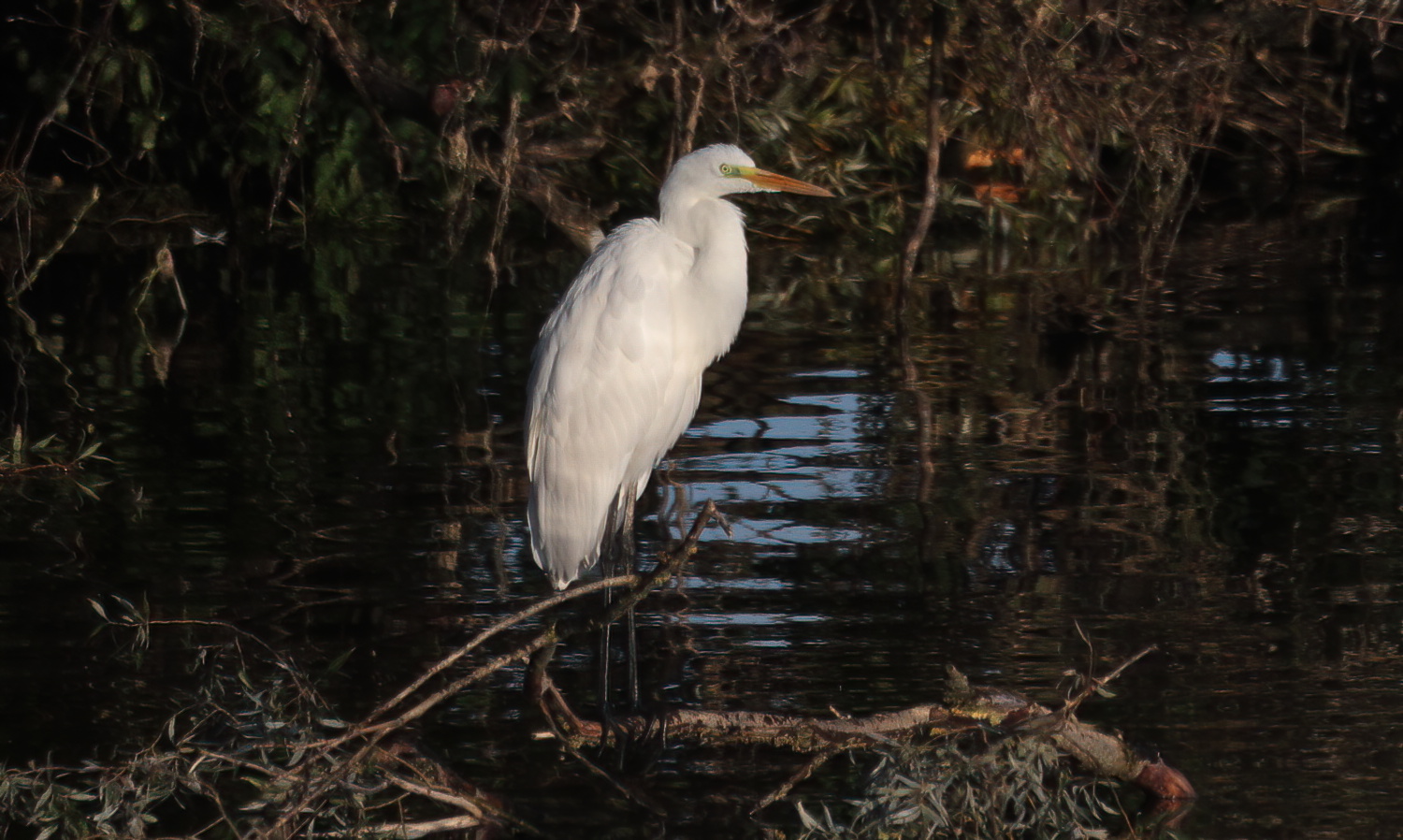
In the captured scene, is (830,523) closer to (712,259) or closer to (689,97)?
(712,259)

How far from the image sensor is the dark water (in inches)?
185

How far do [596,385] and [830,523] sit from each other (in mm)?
1590

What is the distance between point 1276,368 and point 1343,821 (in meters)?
5.24

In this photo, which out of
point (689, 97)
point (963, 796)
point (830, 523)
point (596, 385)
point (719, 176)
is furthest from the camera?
point (689, 97)

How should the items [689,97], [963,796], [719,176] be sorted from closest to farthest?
[963,796] < [719,176] < [689,97]

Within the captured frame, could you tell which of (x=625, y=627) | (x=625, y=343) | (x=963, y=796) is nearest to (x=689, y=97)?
(x=625, y=343)

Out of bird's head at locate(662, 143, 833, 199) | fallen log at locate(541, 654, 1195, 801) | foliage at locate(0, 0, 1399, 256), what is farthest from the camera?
foliage at locate(0, 0, 1399, 256)

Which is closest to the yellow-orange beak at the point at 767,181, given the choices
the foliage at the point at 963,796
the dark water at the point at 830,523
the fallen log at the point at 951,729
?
the dark water at the point at 830,523

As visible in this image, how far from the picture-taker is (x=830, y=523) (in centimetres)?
649

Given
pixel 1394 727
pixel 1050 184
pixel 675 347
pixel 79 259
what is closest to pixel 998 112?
pixel 1050 184

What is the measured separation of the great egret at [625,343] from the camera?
519 centimetres

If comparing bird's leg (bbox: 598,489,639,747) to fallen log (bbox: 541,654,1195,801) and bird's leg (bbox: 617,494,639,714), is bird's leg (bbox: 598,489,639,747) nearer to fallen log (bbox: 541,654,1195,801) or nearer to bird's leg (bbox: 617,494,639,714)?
bird's leg (bbox: 617,494,639,714)

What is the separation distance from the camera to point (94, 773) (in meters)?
4.49

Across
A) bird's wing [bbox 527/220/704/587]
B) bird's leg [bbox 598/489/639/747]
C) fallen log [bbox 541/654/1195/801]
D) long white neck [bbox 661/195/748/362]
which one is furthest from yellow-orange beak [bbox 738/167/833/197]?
fallen log [bbox 541/654/1195/801]
